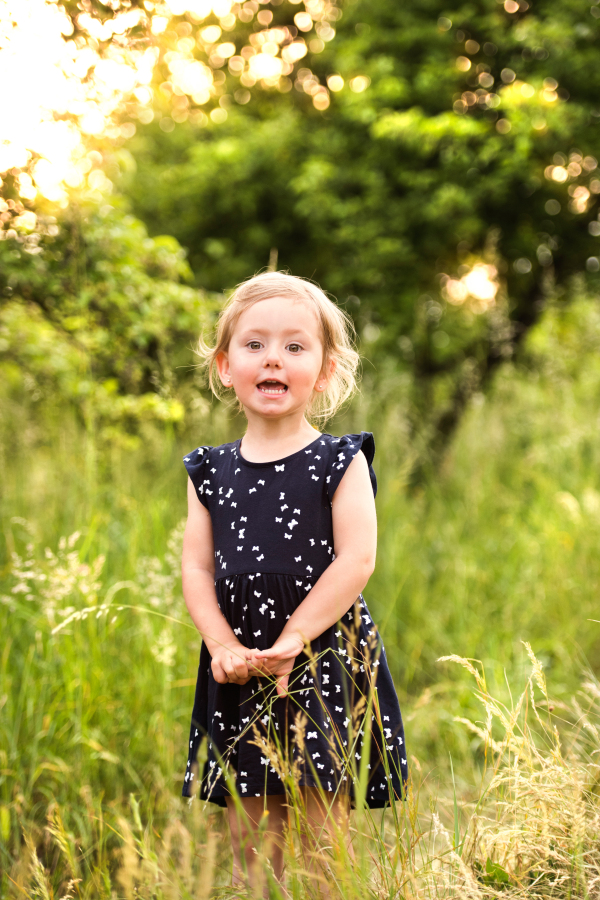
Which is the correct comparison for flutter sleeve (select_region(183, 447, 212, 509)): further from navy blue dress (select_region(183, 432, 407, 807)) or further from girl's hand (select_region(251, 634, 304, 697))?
girl's hand (select_region(251, 634, 304, 697))

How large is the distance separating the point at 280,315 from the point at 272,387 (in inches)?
5.9

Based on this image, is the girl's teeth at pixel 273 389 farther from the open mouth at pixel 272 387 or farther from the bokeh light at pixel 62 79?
the bokeh light at pixel 62 79

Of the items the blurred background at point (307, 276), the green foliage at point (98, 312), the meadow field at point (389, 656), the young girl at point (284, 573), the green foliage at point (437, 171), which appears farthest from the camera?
the green foliage at point (437, 171)

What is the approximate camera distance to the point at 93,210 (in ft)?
9.93

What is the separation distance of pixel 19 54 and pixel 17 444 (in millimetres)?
2074

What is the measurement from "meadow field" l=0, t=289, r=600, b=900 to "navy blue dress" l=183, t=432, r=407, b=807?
12 centimetres

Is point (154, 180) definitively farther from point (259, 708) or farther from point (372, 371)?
point (259, 708)

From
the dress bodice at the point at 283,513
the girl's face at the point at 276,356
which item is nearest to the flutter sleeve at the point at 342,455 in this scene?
the dress bodice at the point at 283,513

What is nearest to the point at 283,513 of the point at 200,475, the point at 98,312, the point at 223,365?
the point at 200,475

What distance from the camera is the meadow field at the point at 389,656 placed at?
124 cm

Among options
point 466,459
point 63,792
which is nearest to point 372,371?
point 466,459

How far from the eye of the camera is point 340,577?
1.33 meters

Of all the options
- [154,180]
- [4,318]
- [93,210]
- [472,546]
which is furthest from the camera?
[154,180]

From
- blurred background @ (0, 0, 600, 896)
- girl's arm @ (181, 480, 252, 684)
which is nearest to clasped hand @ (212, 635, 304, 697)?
girl's arm @ (181, 480, 252, 684)
